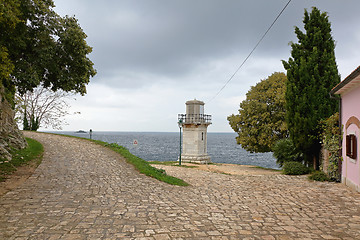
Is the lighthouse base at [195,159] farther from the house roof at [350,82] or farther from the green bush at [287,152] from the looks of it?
the house roof at [350,82]

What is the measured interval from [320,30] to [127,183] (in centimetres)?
1489

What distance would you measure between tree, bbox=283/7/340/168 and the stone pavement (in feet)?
13.8

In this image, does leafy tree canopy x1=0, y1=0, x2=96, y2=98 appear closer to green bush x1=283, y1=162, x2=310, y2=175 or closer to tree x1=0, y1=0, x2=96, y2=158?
tree x1=0, y1=0, x2=96, y2=158

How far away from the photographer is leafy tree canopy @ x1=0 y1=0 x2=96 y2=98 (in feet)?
39.3

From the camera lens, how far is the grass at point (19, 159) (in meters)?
10.9

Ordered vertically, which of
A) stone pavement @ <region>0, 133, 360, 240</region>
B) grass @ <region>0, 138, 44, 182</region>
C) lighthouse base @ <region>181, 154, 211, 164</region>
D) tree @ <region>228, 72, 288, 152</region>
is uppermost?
tree @ <region>228, 72, 288, 152</region>

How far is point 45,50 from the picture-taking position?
12820 mm

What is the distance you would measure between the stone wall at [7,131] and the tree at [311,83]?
1669 centimetres

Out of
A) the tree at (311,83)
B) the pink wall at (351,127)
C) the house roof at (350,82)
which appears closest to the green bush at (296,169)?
the tree at (311,83)

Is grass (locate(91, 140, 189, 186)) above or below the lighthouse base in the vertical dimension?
above

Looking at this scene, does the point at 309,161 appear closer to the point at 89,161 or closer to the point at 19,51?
the point at 89,161

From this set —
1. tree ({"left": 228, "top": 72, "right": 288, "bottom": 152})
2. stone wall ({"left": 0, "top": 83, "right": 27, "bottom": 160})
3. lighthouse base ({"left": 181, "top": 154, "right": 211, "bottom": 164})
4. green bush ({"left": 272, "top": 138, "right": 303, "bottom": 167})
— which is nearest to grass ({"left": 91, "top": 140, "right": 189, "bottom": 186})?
stone wall ({"left": 0, "top": 83, "right": 27, "bottom": 160})

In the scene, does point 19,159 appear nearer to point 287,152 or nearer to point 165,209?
point 165,209

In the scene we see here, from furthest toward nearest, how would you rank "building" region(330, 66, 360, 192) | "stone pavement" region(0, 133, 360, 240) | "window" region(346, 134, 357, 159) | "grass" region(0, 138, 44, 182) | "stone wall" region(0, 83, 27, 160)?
"stone wall" region(0, 83, 27, 160), "grass" region(0, 138, 44, 182), "window" region(346, 134, 357, 159), "building" region(330, 66, 360, 192), "stone pavement" region(0, 133, 360, 240)
